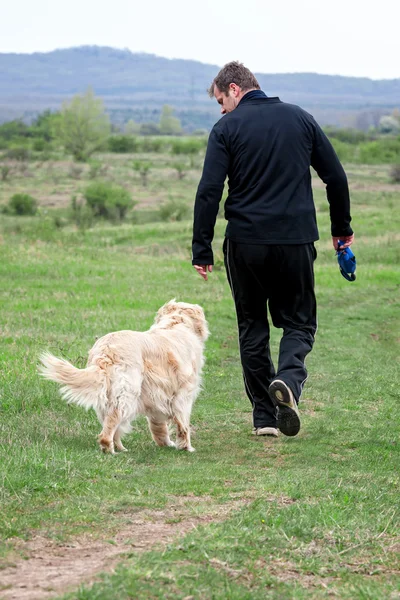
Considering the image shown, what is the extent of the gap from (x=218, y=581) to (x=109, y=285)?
41.2 ft

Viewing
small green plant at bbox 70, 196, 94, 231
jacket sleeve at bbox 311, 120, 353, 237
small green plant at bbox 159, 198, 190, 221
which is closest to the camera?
jacket sleeve at bbox 311, 120, 353, 237

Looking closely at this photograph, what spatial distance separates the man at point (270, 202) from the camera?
6.30m

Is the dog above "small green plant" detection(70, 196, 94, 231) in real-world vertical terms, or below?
above

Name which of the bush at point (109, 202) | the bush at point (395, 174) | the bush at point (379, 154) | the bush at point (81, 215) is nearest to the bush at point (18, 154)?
the bush at point (379, 154)

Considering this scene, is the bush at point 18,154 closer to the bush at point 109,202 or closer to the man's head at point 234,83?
the bush at point 109,202

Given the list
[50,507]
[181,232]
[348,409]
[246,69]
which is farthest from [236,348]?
[181,232]

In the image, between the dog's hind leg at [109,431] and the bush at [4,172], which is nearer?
the dog's hind leg at [109,431]

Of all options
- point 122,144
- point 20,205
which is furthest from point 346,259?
point 122,144

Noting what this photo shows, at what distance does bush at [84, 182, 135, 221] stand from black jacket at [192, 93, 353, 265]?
31438 mm

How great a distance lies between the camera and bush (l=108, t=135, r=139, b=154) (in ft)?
288

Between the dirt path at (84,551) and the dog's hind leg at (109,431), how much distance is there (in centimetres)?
138

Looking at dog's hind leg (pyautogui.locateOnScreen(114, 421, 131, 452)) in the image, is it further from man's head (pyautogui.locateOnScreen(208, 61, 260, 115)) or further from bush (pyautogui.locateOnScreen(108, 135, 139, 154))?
bush (pyautogui.locateOnScreen(108, 135, 139, 154))

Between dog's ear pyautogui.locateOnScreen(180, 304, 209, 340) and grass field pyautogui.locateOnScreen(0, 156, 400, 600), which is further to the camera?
dog's ear pyautogui.locateOnScreen(180, 304, 209, 340)

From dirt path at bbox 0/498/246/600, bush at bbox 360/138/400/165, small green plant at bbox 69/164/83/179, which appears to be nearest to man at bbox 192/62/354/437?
dirt path at bbox 0/498/246/600
